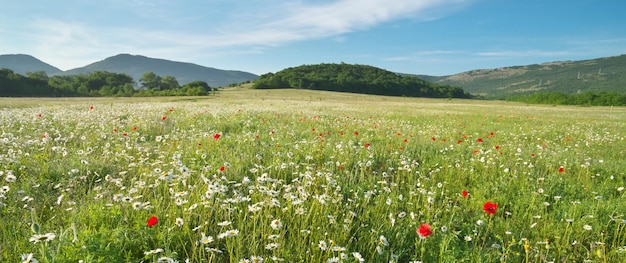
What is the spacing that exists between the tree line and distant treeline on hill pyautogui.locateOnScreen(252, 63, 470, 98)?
29.2 metres

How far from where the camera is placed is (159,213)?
3.03m

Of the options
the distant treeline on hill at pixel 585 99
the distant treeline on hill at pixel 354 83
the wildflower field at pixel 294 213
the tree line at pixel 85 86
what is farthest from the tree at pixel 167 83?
the wildflower field at pixel 294 213

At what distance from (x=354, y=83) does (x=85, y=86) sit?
87727 millimetres

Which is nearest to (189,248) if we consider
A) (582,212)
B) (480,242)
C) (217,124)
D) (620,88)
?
(480,242)

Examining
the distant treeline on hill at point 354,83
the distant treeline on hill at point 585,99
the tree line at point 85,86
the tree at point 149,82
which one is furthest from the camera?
the tree at point 149,82

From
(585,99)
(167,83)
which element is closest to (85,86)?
(167,83)

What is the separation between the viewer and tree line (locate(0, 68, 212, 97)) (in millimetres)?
70625

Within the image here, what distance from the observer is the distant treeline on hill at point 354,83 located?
111m

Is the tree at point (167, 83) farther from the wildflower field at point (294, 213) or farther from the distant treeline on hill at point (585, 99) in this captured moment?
the wildflower field at point (294, 213)

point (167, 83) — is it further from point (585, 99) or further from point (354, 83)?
point (585, 99)

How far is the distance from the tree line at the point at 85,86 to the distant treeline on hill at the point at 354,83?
2915 centimetres

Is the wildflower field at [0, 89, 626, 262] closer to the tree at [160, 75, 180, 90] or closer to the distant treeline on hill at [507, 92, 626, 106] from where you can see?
the distant treeline on hill at [507, 92, 626, 106]

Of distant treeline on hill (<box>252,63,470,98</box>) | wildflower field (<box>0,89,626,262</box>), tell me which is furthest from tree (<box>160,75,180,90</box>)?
wildflower field (<box>0,89,626,262</box>)

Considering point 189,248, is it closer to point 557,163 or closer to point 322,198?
point 322,198
